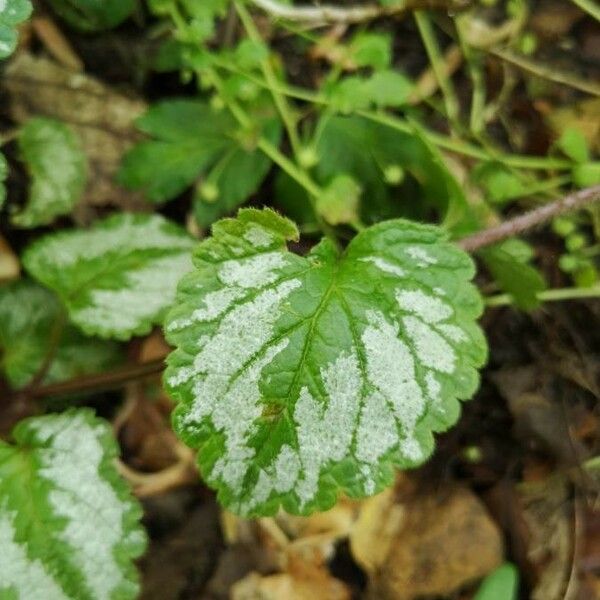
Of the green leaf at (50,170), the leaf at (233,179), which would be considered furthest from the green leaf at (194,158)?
the green leaf at (50,170)

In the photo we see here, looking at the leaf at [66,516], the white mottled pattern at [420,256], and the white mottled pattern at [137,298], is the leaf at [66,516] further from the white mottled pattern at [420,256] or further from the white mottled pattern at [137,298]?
the white mottled pattern at [420,256]

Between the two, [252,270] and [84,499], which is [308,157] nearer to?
[252,270]

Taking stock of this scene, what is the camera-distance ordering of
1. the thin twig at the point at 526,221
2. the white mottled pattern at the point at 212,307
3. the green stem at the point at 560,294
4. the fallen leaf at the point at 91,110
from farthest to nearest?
1. the fallen leaf at the point at 91,110
2. the green stem at the point at 560,294
3. the thin twig at the point at 526,221
4. the white mottled pattern at the point at 212,307

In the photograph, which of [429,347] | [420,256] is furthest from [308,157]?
[429,347]

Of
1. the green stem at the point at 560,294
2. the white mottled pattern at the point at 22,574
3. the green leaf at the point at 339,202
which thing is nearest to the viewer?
the white mottled pattern at the point at 22,574

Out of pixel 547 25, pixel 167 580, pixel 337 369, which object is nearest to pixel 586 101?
pixel 547 25

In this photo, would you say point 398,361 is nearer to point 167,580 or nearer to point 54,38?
point 167,580
